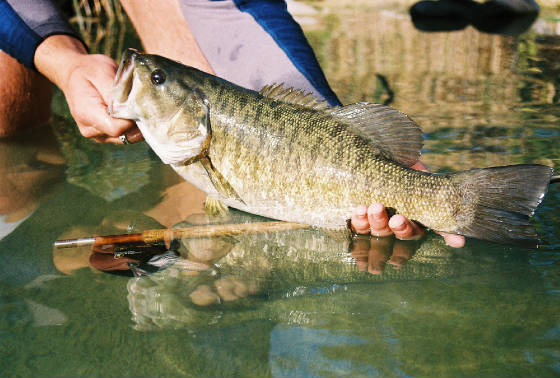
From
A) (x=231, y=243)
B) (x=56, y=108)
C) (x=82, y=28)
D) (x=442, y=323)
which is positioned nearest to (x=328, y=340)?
(x=442, y=323)

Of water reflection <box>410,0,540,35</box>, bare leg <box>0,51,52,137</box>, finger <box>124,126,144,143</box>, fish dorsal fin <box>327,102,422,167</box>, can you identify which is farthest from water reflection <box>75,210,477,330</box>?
water reflection <box>410,0,540,35</box>

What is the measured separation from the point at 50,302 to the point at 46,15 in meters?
2.35

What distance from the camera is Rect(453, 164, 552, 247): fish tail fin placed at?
2.45 m

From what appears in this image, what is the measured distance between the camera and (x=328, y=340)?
2.18 metres

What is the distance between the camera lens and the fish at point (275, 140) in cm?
277

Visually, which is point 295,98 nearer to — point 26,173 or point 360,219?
point 360,219

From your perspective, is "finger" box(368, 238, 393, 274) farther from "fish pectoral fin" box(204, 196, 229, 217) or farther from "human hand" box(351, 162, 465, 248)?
"fish pectoral fin" box(204, 196, 229, 217)

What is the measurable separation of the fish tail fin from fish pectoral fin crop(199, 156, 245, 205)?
114 centimetres

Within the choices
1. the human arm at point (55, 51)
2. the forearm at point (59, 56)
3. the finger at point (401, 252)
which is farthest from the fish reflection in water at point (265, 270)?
the forearm at point (59, 56)

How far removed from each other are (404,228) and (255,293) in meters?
0.82

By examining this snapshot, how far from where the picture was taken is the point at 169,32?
15.0 ft

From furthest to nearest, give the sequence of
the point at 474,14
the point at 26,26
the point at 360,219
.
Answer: the point at 474,14
the point at 26,26
the point at 360,219

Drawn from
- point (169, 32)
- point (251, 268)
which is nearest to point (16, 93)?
point (169, 32)

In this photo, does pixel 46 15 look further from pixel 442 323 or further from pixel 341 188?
pixel 442 323
